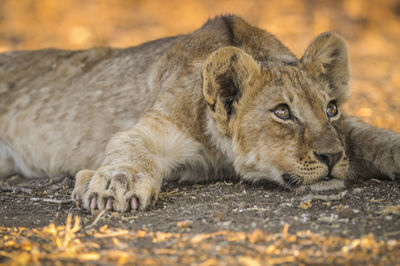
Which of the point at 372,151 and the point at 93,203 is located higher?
the point at 372,151

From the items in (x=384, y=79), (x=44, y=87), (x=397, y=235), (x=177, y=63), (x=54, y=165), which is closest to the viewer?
(x=397, y=235)

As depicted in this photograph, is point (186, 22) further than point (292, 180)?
Yes

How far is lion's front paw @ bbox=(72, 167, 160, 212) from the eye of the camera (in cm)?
322

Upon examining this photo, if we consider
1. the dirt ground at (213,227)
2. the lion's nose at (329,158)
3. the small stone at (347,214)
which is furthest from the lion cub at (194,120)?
the small stone at (347,214)

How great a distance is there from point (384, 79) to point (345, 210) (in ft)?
20.0

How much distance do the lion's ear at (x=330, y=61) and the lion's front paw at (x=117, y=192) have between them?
1.42 m

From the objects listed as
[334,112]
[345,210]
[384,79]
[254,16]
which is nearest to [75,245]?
[345,210]

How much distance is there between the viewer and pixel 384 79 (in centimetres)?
845

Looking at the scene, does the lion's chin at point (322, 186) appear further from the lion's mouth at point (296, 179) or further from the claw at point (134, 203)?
the claw at point (134, 203)

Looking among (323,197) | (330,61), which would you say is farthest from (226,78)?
(323,197)

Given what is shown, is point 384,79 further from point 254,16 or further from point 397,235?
point 397,235

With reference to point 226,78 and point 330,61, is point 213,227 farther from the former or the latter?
point 330,61

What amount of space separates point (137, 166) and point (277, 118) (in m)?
0.93

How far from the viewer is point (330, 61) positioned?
13.4 feet
